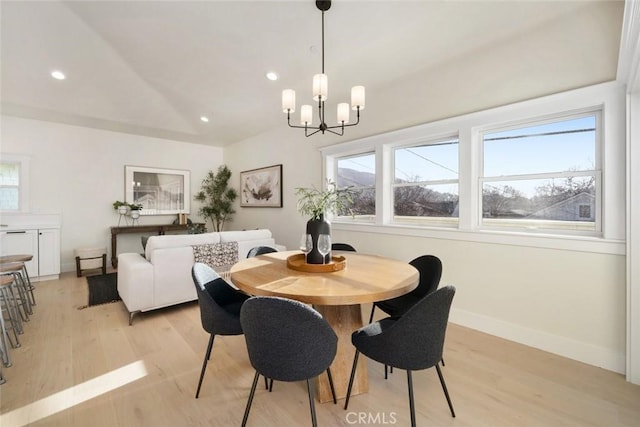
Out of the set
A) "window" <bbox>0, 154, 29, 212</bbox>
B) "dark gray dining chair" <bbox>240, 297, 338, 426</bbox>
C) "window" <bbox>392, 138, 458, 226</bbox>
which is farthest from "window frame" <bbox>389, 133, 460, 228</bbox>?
"window" <bbox>0, 154, 29, 212</bbox>

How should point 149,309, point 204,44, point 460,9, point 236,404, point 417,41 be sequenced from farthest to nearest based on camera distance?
point 204,44, point 149,309, point 417,41, point 460,9, point 236,404

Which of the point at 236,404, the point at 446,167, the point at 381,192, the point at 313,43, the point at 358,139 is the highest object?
the point at 313,43

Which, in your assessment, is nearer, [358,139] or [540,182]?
[540,182]

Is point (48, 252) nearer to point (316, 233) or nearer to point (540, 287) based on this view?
point (316, 233)

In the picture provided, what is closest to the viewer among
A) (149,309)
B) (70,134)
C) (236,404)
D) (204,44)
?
(236,404)

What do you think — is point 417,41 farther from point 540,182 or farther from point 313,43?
point 540,182

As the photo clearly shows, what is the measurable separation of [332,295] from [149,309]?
260 cm

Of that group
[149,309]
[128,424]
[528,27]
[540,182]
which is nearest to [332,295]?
[128,424]

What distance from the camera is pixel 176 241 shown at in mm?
3148

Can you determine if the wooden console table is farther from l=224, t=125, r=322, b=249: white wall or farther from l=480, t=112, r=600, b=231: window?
l=480, t=112, r=600, b=231: window

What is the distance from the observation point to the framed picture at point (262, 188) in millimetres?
5316

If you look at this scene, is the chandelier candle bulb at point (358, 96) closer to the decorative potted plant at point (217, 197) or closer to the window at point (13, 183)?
the decorative potted plant at point (217, 197)

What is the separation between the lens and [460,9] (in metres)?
2.35

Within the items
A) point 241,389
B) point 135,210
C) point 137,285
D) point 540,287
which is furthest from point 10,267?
point 540,287
